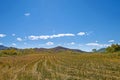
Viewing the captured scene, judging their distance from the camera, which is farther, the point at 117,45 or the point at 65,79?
the point at 117,45

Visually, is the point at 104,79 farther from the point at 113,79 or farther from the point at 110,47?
the point at 110,47

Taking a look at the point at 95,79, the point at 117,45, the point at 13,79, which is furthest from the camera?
the point at 117,45

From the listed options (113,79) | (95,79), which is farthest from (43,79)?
(113,79)

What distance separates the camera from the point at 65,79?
59.1ft

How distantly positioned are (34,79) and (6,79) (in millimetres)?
2460

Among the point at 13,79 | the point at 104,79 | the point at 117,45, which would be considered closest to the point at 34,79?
the point at 13,79

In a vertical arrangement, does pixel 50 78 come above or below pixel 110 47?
below

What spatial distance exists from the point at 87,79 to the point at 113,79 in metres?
1.85

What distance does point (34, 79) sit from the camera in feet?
61.3

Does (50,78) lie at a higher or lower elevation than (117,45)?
lower

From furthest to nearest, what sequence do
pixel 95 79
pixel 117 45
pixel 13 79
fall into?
1. pixel 117 45
2. pixel 13 79
3. pixel 95 79

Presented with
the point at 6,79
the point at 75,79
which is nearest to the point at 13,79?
the point at 6,79

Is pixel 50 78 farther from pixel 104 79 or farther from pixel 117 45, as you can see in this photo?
pixel 117 45

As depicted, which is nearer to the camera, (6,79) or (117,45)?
(6,79)
